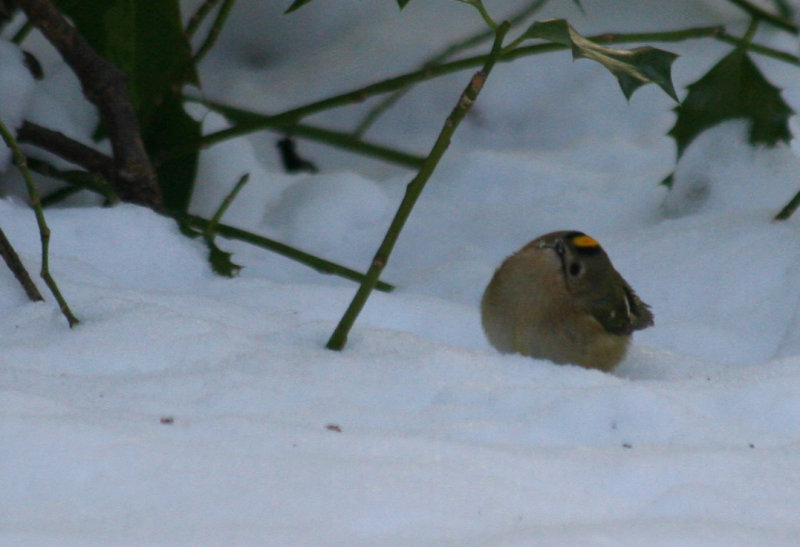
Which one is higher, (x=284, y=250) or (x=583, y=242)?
(x=583, y=242)

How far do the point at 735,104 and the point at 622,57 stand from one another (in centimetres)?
141

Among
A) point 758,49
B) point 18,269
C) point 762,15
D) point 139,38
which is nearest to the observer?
point 18,269

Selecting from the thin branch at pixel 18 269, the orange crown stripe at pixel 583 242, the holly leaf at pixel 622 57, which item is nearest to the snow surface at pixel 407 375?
the thin branch at pixel 18 269

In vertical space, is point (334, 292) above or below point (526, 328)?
below

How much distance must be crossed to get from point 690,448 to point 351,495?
55 centimetres

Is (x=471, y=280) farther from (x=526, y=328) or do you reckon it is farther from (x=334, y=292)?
(x=526, y=328)

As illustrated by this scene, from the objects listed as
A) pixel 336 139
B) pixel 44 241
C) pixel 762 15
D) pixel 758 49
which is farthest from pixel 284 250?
pixel 762 15

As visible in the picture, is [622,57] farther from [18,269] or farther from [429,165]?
[18,269]

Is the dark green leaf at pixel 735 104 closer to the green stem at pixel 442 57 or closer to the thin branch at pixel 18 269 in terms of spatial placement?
the green stem at pixel 442 57

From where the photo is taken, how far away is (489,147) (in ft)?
13.3

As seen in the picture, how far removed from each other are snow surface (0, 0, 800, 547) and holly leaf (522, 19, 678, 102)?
1.59ft

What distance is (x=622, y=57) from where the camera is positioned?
1.78 metres

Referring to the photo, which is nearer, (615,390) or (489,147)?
(615,390)

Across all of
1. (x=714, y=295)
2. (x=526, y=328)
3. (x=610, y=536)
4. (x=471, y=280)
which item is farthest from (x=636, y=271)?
(x=610, y=536)
